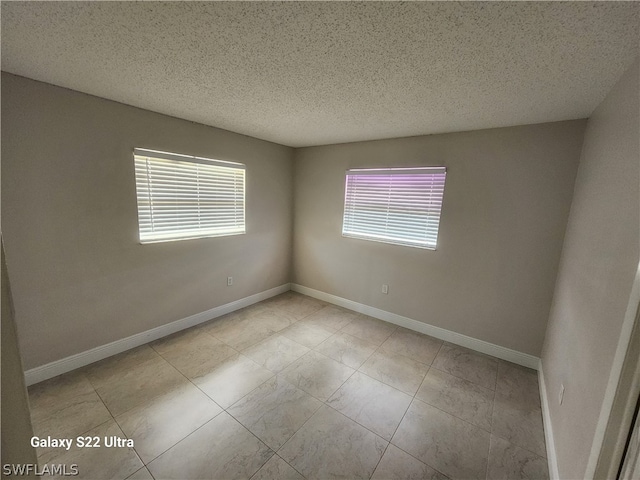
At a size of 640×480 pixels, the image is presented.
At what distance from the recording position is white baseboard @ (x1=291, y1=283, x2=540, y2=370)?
2518 mm

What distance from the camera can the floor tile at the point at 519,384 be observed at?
2.06 m

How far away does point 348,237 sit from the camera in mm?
3547

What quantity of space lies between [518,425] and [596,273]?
4.06ft

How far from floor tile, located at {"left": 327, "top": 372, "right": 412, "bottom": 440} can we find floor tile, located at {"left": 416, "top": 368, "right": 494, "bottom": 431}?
0.22 meters

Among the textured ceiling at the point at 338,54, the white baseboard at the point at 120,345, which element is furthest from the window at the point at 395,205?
the white baseboard at the point at 120,345

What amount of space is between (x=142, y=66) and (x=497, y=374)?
369 cm

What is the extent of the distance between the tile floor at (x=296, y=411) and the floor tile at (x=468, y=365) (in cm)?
1

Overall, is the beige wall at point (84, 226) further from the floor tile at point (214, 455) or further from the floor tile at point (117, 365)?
the floor tile at point (214, 455)

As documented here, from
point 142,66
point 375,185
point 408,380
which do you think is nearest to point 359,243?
point 375,185

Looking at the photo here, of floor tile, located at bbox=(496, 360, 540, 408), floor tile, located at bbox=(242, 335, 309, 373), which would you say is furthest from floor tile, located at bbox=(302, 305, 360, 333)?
floor tile, located at bbox=(496, 360, 540, 408)

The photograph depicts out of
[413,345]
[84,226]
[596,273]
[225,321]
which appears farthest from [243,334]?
[596,273]

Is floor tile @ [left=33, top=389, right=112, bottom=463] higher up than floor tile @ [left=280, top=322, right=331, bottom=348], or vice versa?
floor tile @ [left=33, top=389, right=112, bottom=463]

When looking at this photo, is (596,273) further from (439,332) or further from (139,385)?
(139,385)

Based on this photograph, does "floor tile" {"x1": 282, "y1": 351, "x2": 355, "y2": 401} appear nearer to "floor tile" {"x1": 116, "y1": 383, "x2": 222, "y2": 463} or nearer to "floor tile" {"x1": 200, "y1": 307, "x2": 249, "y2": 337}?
"floor tile" {"x1": 116, "y1": 383, "x2": 222, "y2": 463}
